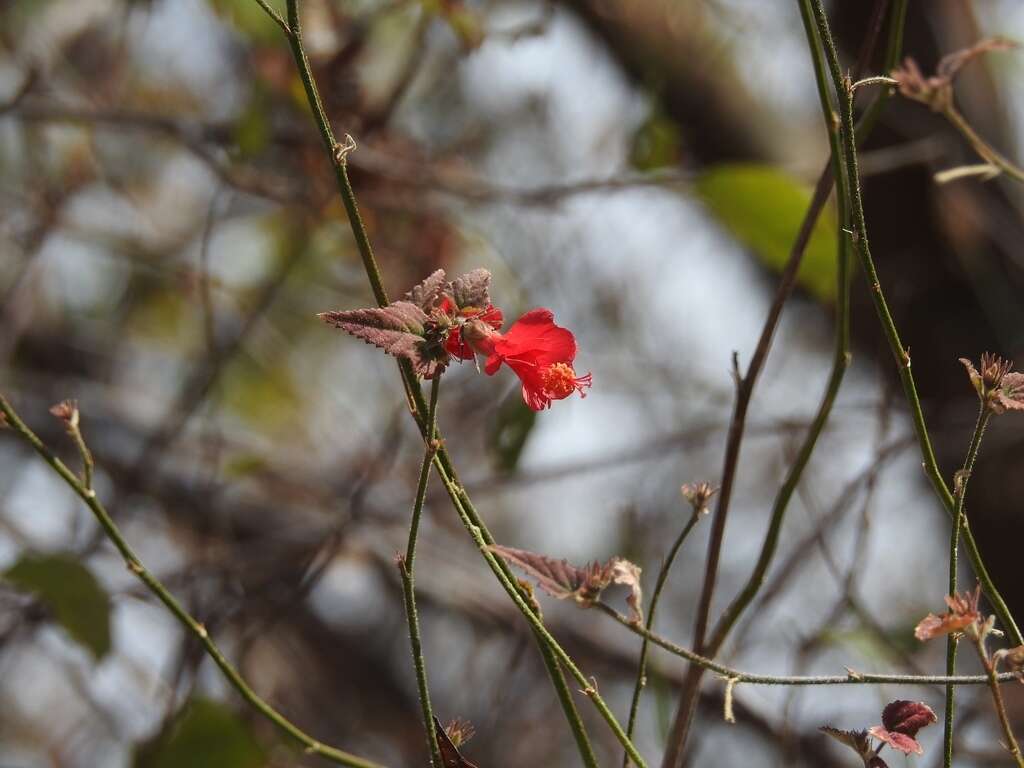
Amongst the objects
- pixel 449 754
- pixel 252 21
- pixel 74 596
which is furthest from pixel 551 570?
pixel 252 21

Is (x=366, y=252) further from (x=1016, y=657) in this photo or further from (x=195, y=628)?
(x=1016, y=657)

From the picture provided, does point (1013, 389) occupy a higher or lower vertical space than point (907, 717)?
higher

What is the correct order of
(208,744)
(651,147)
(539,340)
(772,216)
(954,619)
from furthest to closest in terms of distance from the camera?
(651,147)
(772,216)
(208,744)
(539,340)
(954,619)

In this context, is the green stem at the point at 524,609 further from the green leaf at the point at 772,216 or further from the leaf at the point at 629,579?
the green leaf at the point at 772,216

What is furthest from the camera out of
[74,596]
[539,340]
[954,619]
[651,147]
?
[651,147]

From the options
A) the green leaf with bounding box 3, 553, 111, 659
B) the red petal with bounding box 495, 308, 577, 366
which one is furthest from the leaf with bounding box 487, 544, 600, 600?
the green leaf with bounding box 3, 553, 111, 659
